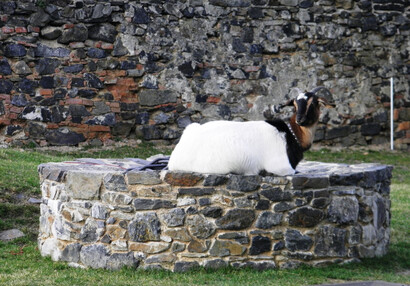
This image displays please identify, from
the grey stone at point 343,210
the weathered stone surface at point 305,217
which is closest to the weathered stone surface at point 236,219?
the weathered stone surface at point 305,217

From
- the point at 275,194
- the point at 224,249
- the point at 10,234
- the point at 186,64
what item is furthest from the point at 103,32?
the point at 224,249

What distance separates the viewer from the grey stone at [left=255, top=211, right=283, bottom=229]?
630 centimetres

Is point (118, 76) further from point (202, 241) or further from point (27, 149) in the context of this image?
point (202, 241)

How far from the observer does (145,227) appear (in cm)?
625

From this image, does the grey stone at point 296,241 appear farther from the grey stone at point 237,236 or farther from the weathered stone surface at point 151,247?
the weathered stone surface at point 151,247

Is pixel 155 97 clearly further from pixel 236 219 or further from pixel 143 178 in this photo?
pixel 236 219

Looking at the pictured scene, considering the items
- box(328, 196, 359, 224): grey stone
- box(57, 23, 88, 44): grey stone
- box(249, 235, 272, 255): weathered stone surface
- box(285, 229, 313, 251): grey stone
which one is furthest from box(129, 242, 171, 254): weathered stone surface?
box(57, 23, 88, 44): grey stone

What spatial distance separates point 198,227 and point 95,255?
39.8 inches

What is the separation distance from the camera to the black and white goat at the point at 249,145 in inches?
254

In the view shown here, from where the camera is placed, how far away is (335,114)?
14227mm

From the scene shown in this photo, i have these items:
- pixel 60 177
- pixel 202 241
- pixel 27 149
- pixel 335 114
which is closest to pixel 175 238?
pixel 202 241

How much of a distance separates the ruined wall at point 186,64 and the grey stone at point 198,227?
666cm

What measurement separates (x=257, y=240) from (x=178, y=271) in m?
0.78

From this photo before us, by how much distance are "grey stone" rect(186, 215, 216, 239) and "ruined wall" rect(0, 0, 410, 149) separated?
666 centimetres
